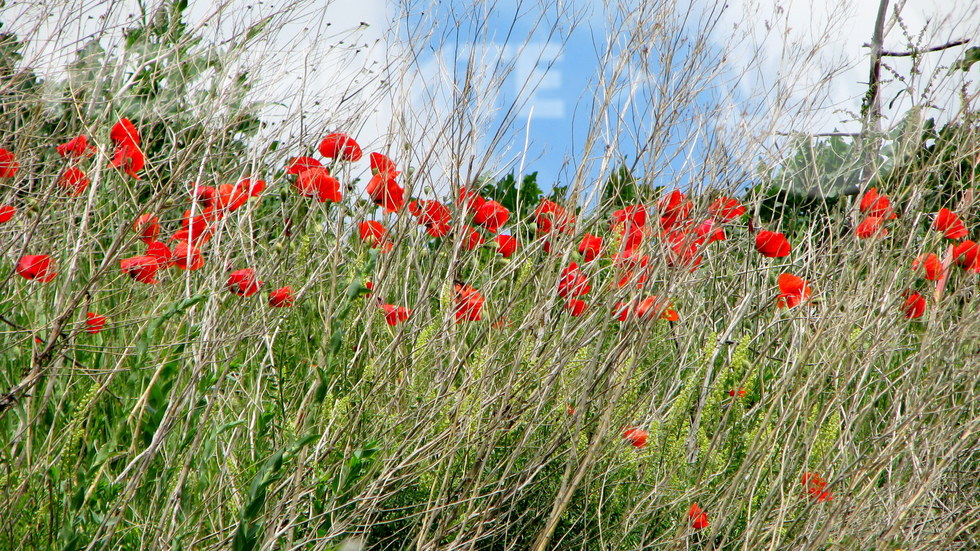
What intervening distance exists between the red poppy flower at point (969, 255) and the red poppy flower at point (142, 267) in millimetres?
2127

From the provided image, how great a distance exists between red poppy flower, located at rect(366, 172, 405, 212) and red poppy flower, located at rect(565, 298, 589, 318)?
0.46 meters

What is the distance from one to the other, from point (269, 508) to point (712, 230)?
3.59 ft

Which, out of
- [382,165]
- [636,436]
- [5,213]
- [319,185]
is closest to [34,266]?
[5,213]

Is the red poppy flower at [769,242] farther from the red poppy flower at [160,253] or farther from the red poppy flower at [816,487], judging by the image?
the red poppy flower at [160,253]

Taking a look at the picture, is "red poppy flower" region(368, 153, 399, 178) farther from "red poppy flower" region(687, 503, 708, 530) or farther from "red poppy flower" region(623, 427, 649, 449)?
"red poppy flower" region(687, 503, 708, 530)

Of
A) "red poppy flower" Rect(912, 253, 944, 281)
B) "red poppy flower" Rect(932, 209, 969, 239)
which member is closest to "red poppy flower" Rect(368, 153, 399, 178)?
"red poppy flower" Rect(912, 253, 944, 281)

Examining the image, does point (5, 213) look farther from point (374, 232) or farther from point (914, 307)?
point (914, 307)

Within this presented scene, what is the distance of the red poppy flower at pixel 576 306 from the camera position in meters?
2.08

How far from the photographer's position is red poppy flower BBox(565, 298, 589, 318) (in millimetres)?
2080

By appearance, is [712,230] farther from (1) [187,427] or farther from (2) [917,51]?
(2) [917,51]

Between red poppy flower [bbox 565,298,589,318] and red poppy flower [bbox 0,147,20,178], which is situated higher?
red poppy flower [bbox 565,298,589,318]

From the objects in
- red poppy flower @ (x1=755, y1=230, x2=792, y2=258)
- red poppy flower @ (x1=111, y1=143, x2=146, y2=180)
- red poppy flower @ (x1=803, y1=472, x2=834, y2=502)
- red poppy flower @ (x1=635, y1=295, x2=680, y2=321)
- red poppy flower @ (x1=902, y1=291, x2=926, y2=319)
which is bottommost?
red poppy flower @ (x1=803, y1=472, x2=834, y2=502)

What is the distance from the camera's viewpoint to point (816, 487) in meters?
2.03

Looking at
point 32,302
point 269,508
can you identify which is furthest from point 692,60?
point 32,302
